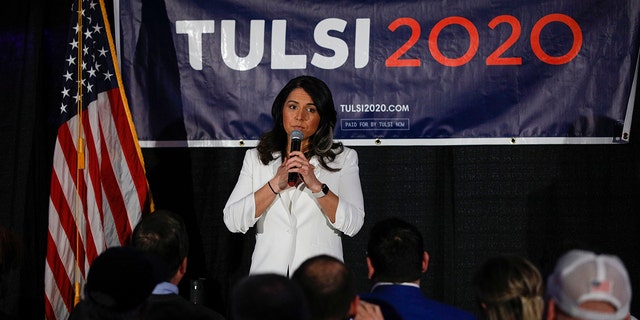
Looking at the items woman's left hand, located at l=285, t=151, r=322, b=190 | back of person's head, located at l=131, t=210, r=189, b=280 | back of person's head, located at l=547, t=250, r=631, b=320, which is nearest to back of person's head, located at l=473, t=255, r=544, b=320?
back of person's head, located at l=547, t=250, r=631, b=320

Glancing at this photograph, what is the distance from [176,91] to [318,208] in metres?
1.69

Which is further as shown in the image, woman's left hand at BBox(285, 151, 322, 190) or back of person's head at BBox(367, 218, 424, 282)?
woman's left hand at BBox(285, 151, 322, 190)

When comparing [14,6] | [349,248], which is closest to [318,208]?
[349,248]

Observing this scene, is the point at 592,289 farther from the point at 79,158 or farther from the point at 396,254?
the point at 79,158

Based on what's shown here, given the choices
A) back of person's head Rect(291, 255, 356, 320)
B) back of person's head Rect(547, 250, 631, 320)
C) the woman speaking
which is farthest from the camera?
the woman speaking

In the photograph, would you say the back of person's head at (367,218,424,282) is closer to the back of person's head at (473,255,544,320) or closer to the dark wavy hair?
the back of person's head at (473,255,544,320)

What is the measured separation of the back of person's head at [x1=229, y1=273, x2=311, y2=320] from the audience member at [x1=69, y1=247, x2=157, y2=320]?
39 cm

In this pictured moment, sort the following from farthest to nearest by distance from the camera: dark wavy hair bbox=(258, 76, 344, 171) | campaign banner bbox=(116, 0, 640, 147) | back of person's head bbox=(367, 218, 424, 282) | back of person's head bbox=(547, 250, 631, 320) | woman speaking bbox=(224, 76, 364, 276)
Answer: campaign banner bbox=(116, 0, 640, 147), dark wavy hair bbox=(258, 76, 344, 171), woman speaking bbox=(224, 76, 364, 276), back of person's head bbox=(367, 218, 424, 282), back of person's head bbox=(547, 250, 631, 320)

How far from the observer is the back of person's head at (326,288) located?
222 cm

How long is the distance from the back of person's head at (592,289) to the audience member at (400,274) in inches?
25.3

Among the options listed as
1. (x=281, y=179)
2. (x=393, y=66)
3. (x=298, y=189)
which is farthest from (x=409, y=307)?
(x=393, y=66)

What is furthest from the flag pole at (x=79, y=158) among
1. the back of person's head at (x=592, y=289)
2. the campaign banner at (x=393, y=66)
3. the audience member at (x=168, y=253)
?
the back of person's head at (x=592, y=289)

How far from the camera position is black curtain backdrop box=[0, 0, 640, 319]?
189 inches

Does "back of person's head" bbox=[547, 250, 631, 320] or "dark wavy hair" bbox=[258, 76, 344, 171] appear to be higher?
"dark wavy hair" bbox=[258, 76, 344, 171]
